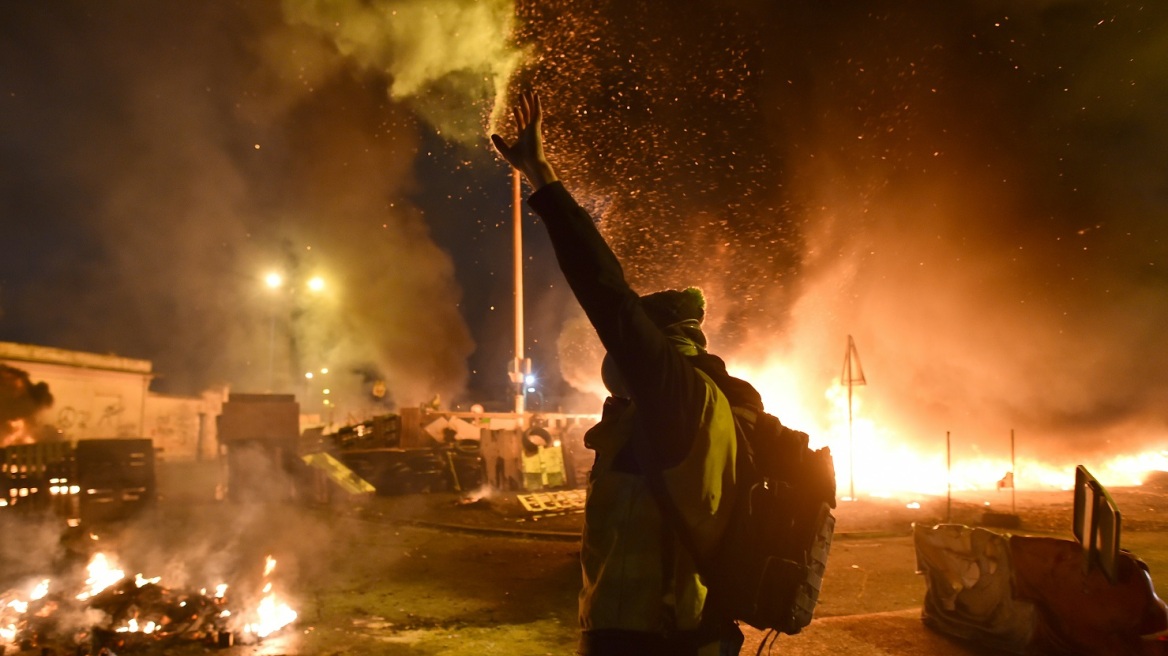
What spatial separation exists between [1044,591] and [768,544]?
330 cm

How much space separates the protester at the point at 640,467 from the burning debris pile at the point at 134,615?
15.1ft

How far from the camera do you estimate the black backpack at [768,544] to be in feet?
5.41

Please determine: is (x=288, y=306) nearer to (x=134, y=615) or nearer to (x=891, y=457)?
(x=891, y=457)

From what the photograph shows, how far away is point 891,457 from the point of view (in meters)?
17.0

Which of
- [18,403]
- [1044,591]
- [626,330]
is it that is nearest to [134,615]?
[626,330]

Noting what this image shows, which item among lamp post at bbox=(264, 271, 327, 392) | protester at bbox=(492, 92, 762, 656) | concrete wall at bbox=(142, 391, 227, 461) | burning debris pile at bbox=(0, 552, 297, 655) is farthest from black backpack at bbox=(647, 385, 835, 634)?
concrete wall at bbox=(142, 391, 227, 461)

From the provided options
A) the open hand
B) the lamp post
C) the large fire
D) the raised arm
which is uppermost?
the lamp post

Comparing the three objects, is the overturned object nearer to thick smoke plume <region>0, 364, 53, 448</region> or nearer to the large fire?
the large fire

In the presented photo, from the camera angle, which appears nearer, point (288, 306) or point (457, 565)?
point (457, 565)

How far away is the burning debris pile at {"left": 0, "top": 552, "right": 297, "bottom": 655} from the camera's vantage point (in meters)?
4.93

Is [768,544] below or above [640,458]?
below

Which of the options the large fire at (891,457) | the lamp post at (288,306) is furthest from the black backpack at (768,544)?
the lamp post at (288,306)

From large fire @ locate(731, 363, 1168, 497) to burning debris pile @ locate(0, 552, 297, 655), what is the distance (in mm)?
12352

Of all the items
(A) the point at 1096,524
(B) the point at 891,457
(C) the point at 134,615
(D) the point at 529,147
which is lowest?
(C) the point at 134,615
